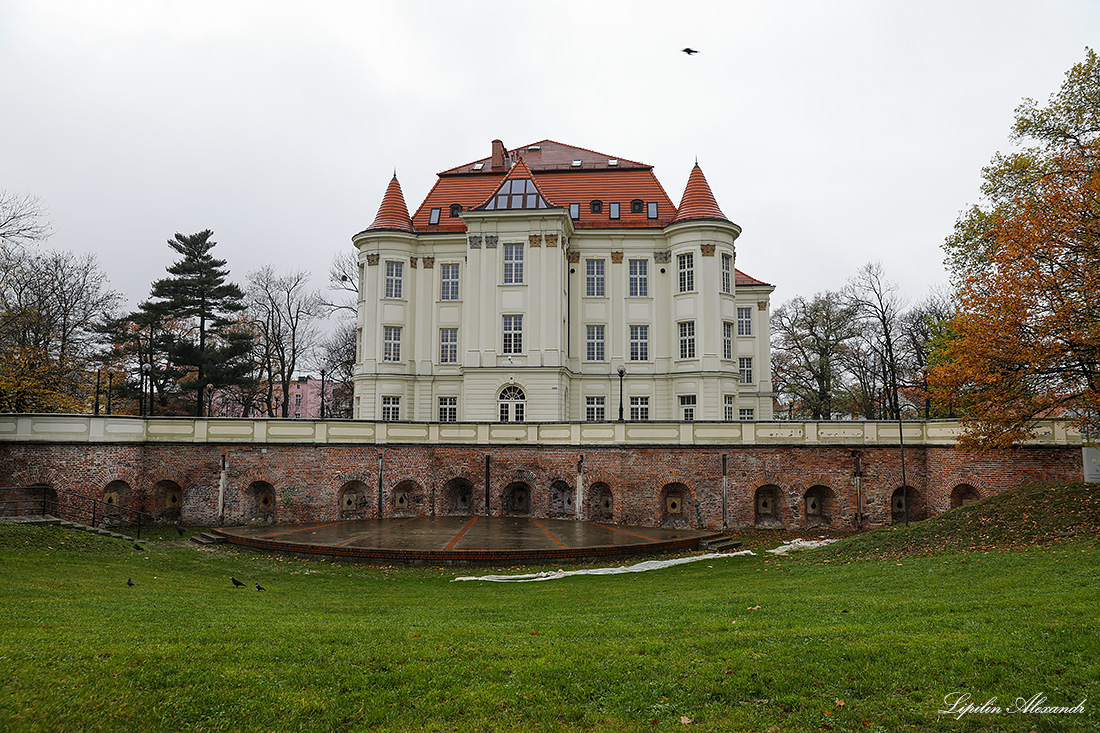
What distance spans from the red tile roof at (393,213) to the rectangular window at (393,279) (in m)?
2.18

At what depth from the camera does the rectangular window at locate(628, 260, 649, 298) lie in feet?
137

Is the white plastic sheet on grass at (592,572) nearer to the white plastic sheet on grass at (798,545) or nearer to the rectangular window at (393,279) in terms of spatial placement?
the white plastic sheet on grass at (798,545)

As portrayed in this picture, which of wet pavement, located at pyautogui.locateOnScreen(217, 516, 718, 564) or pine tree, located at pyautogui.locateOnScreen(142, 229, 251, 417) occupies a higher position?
pine tree, located at pyautogui.locateOnScreen(142, 229, 251, 417)

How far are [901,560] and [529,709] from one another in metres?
12.7

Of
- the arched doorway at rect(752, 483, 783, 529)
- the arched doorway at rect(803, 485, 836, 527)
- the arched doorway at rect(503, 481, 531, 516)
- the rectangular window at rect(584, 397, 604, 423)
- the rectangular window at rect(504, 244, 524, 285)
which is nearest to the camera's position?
the arched doorway at rect(803, 485, 836, 527)

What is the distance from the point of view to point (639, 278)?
41.8 meters

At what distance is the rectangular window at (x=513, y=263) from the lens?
39.3 m

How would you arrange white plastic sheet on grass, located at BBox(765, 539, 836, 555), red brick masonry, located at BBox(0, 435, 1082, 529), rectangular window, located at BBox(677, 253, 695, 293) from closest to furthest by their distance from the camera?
white plastic sheet on grass, located at BBox(765, 539, 836, 555)
red brick masonry, located at BBox(0, 435, 1082, 529)
rectangular window, located at BBox(677, 253, 695, 293)

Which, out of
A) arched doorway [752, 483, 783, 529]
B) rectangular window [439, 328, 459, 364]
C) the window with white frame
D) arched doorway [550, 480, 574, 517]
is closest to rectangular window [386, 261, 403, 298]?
rectangular window [439, 328, 459, 364]

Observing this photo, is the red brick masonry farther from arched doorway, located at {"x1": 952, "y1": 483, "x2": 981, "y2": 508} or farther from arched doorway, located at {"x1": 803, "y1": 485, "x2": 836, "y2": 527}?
arched doorway, located at {"x1": 952, "y1": 483, "x2": 981, "y2": 508}

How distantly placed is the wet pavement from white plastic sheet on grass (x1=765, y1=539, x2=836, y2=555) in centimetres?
262

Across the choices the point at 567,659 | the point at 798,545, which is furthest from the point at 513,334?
the point at 567,659

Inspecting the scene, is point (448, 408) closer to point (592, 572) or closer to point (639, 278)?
point (639, 278)

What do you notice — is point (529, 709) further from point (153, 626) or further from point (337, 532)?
point (337, 532)
